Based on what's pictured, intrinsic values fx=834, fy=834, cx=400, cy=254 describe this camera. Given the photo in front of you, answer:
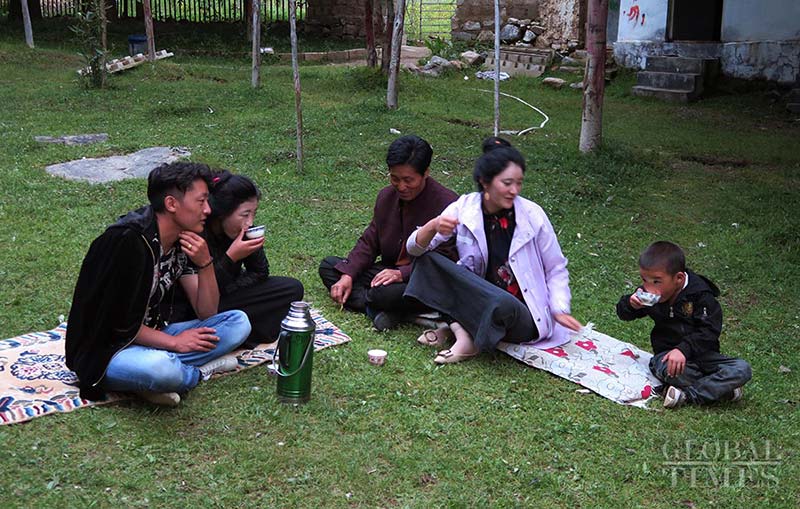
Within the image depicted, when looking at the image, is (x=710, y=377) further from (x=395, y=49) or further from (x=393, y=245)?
(x=395, y=49)

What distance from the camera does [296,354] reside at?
3.57 m

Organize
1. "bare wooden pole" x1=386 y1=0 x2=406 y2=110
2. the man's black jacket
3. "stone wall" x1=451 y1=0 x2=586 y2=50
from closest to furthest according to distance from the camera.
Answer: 1. the man's black jacket
2. "bare wooden pole" x1=386 y1=0 x2=406 y2=110
3. "stone wall" x1=451 y1=0 x2=586 y2=50

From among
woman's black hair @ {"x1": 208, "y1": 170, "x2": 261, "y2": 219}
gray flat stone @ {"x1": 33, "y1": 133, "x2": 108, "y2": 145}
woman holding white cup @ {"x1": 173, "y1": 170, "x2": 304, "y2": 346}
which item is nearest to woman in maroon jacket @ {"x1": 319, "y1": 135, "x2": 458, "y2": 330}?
woman holding white cup @ {"x1": 173, "y1": 170, "x2": 304, "y2": 346}

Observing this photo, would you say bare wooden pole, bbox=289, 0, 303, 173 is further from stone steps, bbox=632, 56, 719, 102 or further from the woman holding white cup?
stone steps, bbox=632, 56, 719, 102

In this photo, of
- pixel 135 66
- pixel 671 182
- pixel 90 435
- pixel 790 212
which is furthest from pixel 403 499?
pixel 135 66

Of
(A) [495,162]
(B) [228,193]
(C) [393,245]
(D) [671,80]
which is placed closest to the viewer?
(B) [228,193]

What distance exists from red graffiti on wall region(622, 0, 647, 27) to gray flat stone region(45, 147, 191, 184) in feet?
29.7

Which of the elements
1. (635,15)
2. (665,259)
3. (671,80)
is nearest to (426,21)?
(635,15)

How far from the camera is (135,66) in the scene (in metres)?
13.8

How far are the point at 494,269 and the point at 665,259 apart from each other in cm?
89

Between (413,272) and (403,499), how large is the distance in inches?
62.4

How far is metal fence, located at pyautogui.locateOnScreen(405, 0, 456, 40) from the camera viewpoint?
20234mm

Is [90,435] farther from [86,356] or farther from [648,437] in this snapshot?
[648,437]

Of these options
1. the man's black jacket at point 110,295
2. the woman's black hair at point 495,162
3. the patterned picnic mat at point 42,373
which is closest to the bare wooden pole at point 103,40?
the patterned picnic mat at point 42,373
